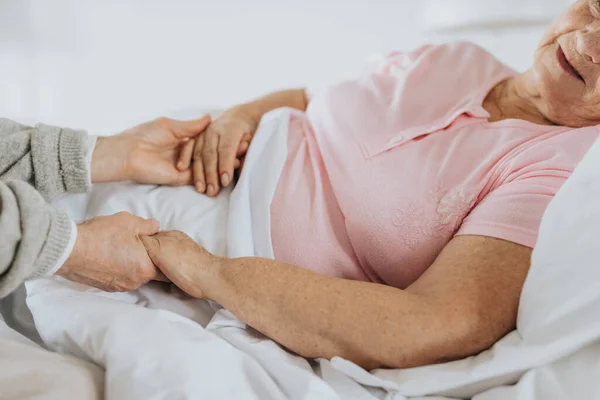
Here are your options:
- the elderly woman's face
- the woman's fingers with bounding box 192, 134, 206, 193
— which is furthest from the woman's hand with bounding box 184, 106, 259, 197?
the elderly woman's face

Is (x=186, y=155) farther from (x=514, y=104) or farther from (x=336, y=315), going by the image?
(x=514, y=104)

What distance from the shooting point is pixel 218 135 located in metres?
1.21

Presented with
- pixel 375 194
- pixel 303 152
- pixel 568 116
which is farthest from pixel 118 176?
pixel 568 116

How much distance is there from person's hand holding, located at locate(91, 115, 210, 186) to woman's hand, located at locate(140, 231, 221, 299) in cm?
21

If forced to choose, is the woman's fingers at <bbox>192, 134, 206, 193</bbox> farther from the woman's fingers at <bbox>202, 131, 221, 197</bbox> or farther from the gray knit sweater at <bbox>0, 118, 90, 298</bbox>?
the gray knit sweater at <bbox>0, 118, 90, 298</bbox>

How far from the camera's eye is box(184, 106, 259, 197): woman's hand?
3.74 feet

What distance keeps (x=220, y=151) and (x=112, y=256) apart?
33 cm

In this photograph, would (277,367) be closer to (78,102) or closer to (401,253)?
(401,253)

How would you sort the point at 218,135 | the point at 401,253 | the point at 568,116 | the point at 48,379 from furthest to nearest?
1. the point at 218,135
2. the point at 568,116
3. the point at 401,253
4. the point at 48,379

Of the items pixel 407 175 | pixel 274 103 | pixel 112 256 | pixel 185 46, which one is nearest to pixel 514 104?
pixel 407 175

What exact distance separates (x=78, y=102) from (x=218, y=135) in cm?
100

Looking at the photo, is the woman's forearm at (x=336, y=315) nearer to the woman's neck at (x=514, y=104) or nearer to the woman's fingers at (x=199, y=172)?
the woman's fingers at (x=199, y=172)

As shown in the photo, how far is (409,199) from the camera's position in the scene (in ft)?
3.30

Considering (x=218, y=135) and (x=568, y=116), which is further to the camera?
(x=218, y=135)
